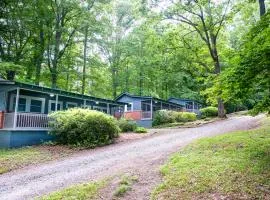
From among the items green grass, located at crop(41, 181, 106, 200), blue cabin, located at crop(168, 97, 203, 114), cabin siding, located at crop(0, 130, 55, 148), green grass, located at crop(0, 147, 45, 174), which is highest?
blue cabin, located at crop(168, 97, 203, 114)

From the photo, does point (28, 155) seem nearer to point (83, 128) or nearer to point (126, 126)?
point (83, 128)

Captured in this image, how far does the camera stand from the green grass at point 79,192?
723 cm

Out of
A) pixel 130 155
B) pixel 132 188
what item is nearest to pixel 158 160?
pixel 130 155

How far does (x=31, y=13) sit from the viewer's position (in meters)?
28.3

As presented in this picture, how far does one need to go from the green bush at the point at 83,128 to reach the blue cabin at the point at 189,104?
28863mm

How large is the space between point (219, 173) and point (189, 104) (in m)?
40.2

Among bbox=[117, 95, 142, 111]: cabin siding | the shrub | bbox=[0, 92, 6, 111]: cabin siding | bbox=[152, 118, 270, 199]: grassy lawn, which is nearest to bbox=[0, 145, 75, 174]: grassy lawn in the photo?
bbox=[0, 92, 6, 111]: cabin siding

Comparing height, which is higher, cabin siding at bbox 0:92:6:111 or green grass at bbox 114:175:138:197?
cabin siding at bbox 0:92:6:111

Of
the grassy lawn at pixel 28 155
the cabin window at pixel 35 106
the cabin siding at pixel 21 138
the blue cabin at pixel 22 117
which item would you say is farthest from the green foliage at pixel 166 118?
the grassy lawn at pixel 28 155

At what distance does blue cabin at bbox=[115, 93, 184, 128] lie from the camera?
3069 cm

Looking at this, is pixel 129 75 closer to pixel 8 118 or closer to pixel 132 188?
pixel 8 118

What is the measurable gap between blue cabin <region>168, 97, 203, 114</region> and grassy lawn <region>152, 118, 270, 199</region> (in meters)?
33.8

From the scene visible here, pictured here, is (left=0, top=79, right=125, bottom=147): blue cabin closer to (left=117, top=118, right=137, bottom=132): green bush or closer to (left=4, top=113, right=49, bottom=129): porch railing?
(left=4, top=113, right=49, bottom=129): porch railing

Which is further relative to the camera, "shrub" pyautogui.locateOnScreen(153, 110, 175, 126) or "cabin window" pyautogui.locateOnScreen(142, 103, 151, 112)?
→ "cabin window" pyautogui.locateOnScreen(142, 103, 151, 112)
